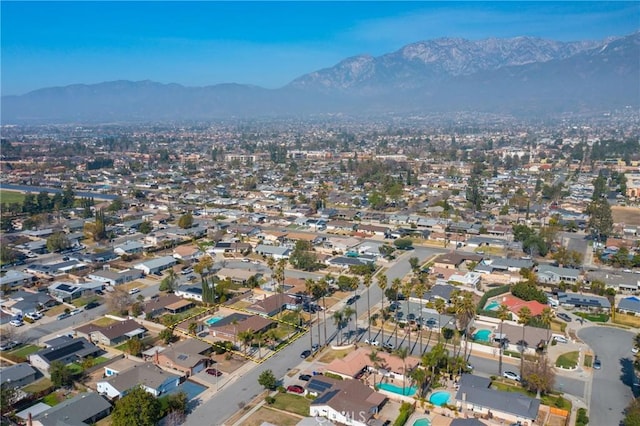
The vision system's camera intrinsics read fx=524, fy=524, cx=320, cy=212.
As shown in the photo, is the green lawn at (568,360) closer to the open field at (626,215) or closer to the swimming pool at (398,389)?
the swimming pool at (398,389)

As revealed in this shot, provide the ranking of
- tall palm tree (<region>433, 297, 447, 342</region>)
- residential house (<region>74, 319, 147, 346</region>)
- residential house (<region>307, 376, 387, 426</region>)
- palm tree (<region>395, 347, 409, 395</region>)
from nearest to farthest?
residential house (<region>307, 376, 387, 426</region>) → palm tree (<region>395, 347, 409, 395</region>) → tall palm tree (<region>433, 297, 447, 342</region>) → residential house (<region>74, 319, 147, 346</region>)

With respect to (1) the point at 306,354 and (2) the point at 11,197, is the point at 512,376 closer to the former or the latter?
(1) the point at 306,354

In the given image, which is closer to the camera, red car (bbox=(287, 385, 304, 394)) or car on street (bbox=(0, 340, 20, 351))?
red car (bbox=(287, 385, 304, 394))

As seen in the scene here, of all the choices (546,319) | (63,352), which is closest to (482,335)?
(546,319)

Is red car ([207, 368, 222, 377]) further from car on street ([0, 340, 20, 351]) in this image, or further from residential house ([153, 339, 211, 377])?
car on street ([0, 340, 20, 351])

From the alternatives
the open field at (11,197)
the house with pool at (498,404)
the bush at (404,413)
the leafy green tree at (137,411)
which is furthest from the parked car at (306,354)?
the open field at (11,197)

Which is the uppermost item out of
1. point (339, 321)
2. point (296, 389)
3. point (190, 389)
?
point (339, 321)

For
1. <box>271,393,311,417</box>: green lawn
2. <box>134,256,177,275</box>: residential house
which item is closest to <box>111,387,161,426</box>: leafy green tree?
<box>271,393,311,417</box>: green lawn

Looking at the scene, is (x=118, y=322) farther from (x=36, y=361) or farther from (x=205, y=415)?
(x=205, y=415)
